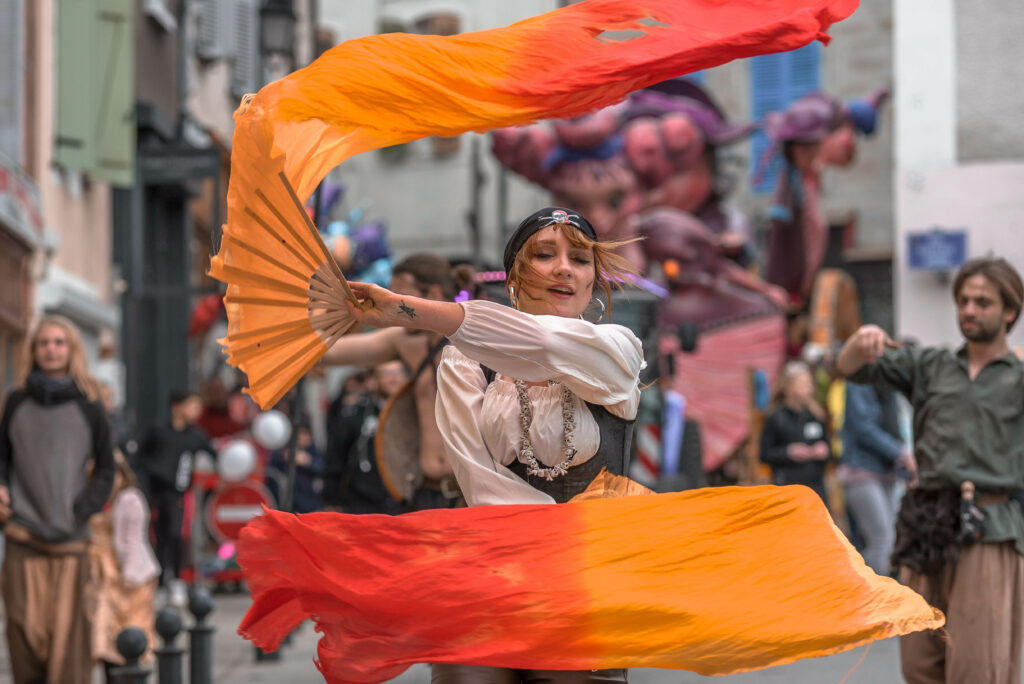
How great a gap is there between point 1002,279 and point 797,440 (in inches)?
324

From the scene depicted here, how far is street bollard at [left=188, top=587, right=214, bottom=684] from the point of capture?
880 cm

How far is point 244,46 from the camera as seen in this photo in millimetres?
28078

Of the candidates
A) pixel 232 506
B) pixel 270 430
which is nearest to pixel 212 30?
pixel 270 430

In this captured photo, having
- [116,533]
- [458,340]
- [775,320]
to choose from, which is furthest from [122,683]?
[775,320]

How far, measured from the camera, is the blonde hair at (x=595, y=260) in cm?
500

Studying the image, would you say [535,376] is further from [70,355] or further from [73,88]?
[73,88]

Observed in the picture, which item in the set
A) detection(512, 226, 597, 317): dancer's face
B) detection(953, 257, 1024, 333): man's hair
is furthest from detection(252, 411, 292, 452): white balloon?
detection(512, 226, 597, 317): dancer's face

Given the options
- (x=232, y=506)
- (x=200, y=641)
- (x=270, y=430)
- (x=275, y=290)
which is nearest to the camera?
(x=275, y=290)

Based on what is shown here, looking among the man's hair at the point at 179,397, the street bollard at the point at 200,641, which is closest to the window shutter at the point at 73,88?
the man's hair at the point at 179,397

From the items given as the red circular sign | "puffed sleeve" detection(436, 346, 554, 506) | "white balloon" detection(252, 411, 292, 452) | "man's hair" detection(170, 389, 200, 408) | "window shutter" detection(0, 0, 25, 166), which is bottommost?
the red circular sign

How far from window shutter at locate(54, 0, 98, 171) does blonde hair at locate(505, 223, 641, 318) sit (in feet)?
43.4

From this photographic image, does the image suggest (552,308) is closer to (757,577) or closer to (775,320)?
(757,577)

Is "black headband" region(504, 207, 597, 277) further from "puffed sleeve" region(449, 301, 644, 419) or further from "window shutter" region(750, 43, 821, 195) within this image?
"window shutter" region(750, 43, 821, 195)

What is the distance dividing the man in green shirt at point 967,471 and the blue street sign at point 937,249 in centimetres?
1957
